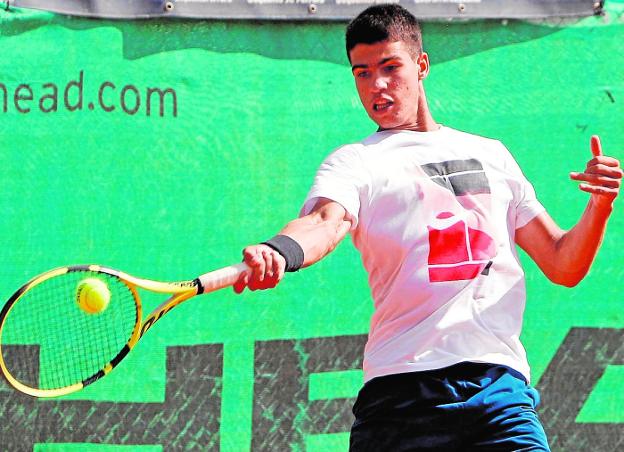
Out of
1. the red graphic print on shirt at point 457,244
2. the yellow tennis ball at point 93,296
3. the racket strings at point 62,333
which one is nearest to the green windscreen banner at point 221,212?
the racket strings at point 62,333

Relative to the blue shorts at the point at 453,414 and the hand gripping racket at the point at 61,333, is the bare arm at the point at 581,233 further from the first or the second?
the hand gripping racket at the point at 61,333

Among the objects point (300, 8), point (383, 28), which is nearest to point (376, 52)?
point (383, 28)

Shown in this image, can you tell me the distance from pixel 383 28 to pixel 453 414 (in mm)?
1063

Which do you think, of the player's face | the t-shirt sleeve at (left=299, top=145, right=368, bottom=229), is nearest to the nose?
the player's face

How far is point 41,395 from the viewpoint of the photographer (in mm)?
2449

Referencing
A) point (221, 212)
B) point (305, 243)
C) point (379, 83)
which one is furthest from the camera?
point (221, 212)

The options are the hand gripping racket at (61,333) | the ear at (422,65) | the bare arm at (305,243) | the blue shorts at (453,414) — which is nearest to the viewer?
the bare arm at (305,243)

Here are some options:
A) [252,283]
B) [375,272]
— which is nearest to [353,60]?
[375,272]

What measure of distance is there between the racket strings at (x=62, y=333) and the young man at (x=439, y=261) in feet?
3.64

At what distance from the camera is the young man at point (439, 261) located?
2615 millimetres

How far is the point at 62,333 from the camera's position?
12.3ft

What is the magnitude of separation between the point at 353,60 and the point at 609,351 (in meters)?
1.78

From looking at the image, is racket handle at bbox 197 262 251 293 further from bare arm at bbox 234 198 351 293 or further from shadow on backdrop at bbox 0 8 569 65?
shadow on backdrop at bbox 0 8 569 65

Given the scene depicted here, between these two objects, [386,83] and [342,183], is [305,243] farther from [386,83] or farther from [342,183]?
[386,83]
